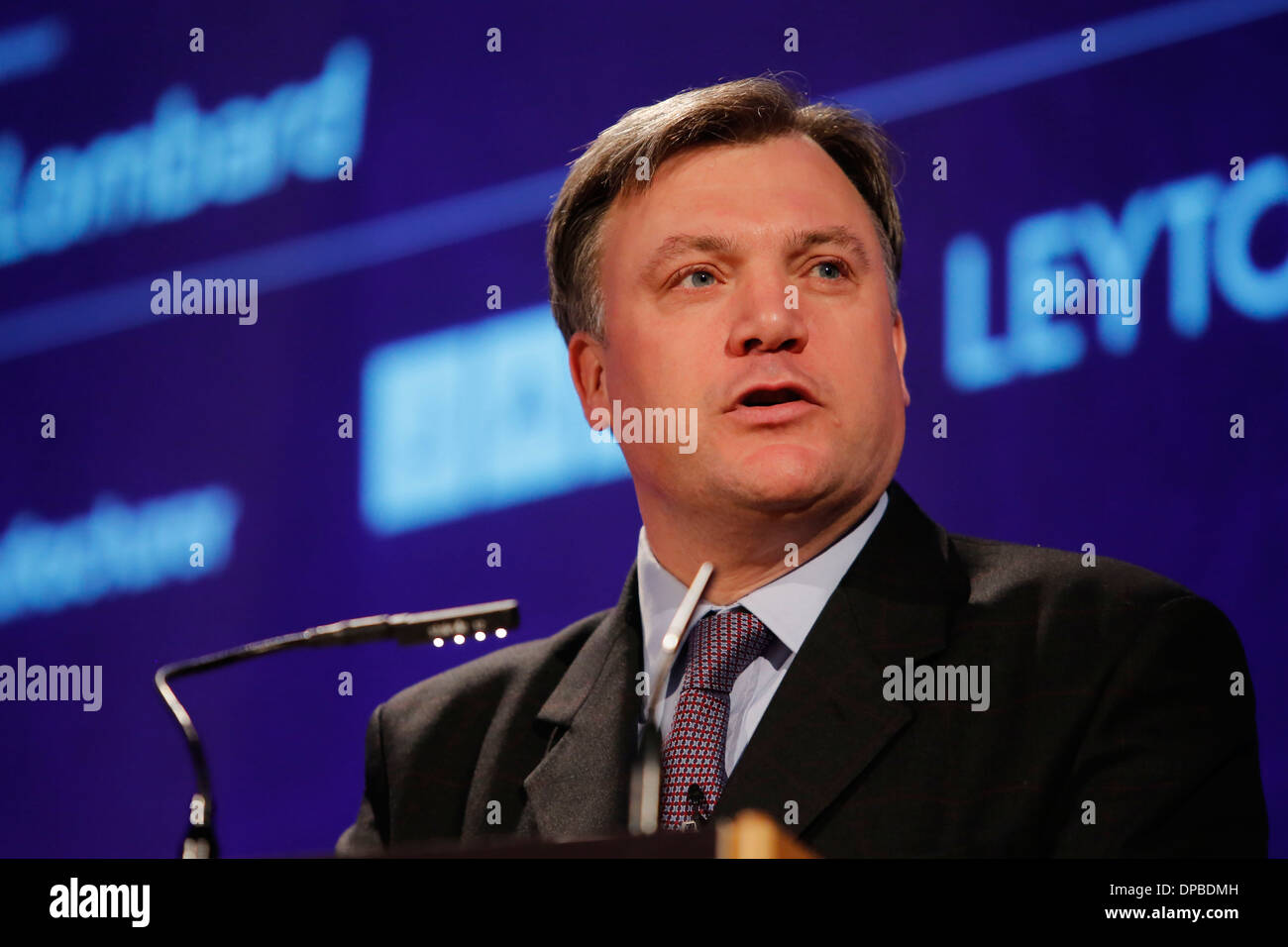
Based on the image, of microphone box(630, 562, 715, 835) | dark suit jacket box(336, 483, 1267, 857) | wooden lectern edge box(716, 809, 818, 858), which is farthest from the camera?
dark suit jacket box(336, 483, 1267, 857)

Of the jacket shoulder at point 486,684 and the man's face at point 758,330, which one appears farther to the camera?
the jacket shoulder at point 486,684

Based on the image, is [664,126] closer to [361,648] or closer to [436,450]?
[436,450]

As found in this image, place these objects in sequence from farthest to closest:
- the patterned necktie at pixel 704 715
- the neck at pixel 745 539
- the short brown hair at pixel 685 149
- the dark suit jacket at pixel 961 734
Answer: the short brown hair at pixel 685 149
the neck at pixel 745 539
the patterned necktie at pixel 704 715
the dark suit jacket at pixel 961 734

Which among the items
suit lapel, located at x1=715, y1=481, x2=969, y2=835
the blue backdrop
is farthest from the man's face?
the blue backdrop

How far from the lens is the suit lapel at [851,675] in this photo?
1811 millimetres

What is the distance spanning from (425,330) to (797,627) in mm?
1049

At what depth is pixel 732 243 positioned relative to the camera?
213cm

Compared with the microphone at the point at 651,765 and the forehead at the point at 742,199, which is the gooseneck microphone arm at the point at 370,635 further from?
the forehead at the point at 742,199

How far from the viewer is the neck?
83.5 inches

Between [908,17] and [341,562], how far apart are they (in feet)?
4.70

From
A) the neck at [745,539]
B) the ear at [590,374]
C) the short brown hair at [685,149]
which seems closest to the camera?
the neck at [745,539]

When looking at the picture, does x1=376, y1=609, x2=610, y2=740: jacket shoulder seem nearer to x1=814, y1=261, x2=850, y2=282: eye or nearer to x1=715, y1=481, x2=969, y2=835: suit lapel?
x1=715, y1=481, x2=969, y2=835: suit lapel

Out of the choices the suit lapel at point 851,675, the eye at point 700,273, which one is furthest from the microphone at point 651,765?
the eye at point 700,273

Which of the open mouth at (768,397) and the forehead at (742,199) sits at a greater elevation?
the forehead at (742,199)
